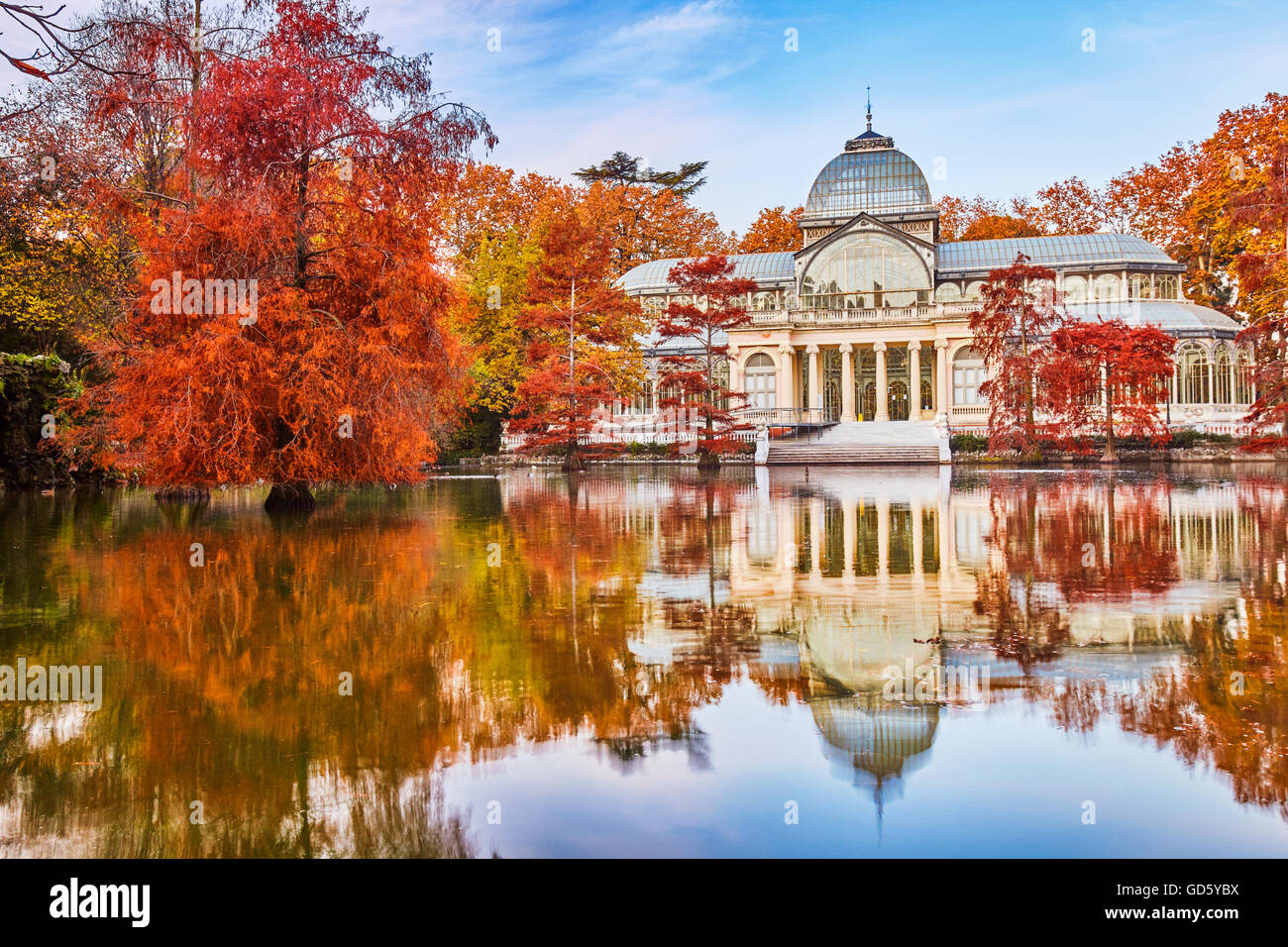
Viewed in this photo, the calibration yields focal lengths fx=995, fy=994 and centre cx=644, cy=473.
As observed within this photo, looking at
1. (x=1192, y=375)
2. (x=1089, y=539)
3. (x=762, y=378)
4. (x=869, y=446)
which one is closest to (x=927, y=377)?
(x=762, y=378)

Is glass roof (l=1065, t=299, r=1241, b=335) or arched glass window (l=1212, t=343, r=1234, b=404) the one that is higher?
glass roof (l=1065, t=299, r=1241, b=335)

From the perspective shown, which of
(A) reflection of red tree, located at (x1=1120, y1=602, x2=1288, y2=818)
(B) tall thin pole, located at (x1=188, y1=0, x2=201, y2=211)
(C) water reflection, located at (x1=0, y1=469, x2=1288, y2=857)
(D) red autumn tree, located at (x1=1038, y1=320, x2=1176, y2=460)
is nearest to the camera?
(C) water reflection, located at (x1=0, y1=469, x2=1288, y2=857)

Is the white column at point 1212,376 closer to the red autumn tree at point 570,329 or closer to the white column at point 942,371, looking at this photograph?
the white column at point 942,371

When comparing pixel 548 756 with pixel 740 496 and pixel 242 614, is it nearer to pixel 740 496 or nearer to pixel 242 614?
pixel 242 614

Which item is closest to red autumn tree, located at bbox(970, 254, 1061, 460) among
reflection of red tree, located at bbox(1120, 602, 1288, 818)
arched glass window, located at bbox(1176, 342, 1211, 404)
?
arched glass window, located at bbox(1176, 342, 1211, 404)

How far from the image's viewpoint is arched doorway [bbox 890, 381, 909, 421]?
55000 mm

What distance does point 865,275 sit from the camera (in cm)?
5281

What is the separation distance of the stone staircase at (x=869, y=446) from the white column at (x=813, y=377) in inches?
270

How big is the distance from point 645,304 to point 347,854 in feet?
172

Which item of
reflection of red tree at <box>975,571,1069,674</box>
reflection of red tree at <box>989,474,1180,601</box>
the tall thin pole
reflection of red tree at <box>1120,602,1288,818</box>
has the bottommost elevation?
reflection of red tree at <box>1120,602,1288,818</box>

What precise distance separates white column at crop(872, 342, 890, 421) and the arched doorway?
263cm

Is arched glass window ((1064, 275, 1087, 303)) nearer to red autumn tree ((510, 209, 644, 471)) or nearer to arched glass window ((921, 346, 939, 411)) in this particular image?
arched glass window ((921, 346, 939, 411))

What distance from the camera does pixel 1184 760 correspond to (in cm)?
437

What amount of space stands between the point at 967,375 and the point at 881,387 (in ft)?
14.3
